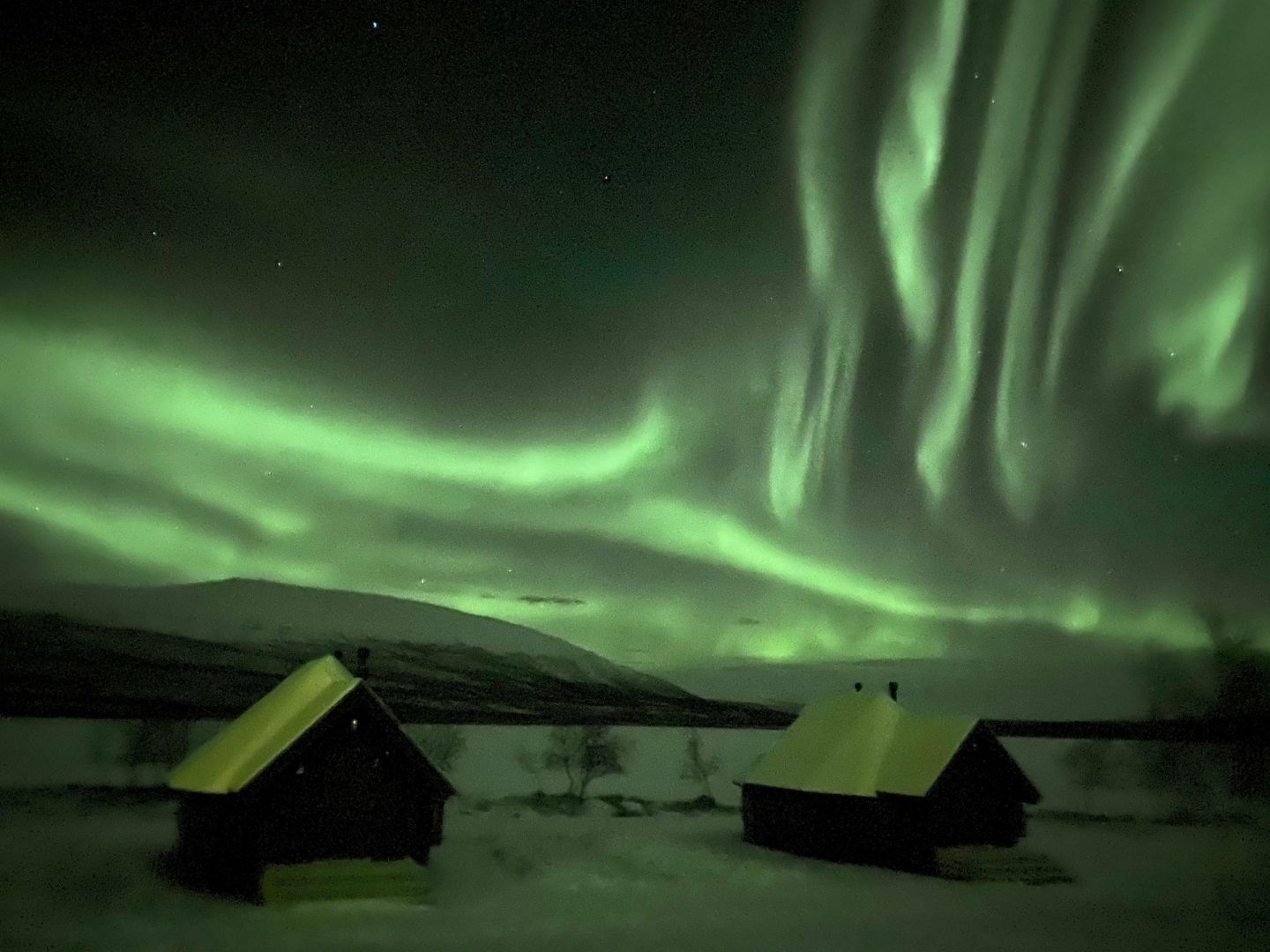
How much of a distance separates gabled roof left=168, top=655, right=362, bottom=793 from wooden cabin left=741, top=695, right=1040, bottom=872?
13.4 m

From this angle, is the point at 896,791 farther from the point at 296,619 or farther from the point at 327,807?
the point at 296,619

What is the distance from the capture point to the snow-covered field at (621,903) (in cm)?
1684

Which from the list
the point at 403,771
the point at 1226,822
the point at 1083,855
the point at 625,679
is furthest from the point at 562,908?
the point at 1226,822

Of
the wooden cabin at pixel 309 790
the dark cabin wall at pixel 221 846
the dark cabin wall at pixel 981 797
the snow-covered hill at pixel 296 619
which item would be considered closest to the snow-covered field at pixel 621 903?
the dark cabin wall at pixel 221 846

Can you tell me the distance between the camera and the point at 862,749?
27.0 m

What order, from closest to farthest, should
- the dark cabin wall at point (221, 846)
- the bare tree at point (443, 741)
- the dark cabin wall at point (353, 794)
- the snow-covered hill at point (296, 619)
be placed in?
the dark cabin wall at point (221, 846) < the dark cabin wall at point (353, 794) < the snow-covered hill at point (296, 619) < the bare tree at point (443, 741)

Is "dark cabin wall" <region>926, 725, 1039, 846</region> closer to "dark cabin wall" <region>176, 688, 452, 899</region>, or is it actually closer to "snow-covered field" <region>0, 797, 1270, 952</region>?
"snow-covered field" <region>0, 797, 1270, 952</region>

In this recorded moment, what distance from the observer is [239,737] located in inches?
829

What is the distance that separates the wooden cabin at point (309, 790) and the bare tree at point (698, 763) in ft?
A: 75.8

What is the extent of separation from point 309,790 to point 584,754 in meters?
22.9

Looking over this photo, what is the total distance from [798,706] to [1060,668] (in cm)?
1182

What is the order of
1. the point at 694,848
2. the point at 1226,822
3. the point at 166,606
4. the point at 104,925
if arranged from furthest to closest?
the point at 1226,822 < the point at 166,606 < the point at 694,848 < the point at 104,925

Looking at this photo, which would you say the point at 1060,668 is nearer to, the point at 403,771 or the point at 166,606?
the point at 403,771

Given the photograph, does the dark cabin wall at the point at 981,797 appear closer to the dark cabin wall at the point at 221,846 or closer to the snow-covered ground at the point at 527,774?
the snow-covered ground at the point at 527,774
